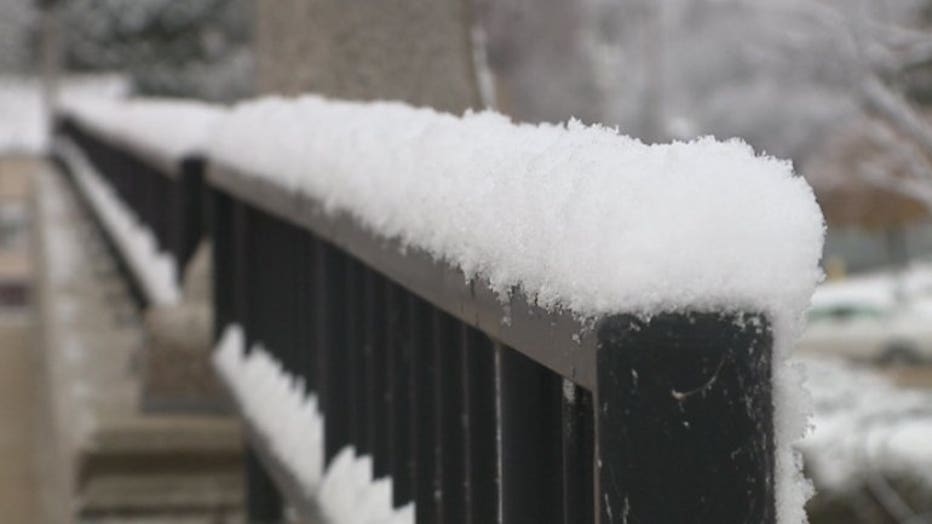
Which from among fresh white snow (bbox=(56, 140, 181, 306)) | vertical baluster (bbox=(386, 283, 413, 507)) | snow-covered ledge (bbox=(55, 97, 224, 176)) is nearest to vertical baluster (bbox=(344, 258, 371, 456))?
vertical baluster (bbox=(386, 283, 413, 507))

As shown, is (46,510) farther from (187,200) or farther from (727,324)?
(727,324)

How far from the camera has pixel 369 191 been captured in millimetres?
2301

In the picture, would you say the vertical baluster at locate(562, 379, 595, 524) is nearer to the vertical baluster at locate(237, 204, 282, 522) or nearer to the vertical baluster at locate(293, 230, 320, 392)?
the vertical baluster at locate(293, 230, 320, 392)

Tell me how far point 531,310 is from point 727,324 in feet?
1.00

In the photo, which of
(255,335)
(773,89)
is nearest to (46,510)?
(255,335)

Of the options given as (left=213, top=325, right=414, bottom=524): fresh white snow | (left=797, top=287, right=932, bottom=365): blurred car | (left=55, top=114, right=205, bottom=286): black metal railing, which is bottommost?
(left=797, top=287, right=932, bottom=365): blurred car

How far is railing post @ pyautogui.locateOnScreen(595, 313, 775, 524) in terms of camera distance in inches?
47.8

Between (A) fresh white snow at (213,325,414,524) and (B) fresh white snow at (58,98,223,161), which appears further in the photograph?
(B) fresh white snow at (58,98,223,161)

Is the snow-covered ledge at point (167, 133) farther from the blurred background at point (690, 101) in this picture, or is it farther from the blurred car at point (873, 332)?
the blurred car at point (873, 332)

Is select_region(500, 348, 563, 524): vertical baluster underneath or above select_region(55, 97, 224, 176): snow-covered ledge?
underneath

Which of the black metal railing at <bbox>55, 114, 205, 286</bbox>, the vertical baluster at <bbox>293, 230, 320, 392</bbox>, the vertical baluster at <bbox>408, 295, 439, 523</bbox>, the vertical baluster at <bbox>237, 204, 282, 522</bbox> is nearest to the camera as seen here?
the vertical baluster at <bbox>408, 295, 439, 523</bbox>

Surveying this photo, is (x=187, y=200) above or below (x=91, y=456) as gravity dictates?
above

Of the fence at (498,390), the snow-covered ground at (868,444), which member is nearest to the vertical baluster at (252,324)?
the fence at (498,390)

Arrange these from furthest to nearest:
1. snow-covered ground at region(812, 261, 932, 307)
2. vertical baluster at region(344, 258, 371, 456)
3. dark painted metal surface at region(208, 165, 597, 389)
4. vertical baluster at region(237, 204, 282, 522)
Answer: snow-covered ground at region(812, 261, 932, 307)
vertical baluster at region(237, 204, 282, 522)
vertical baluster at region(344, 258, 371, 456)
dark painted metal surface at region(208, 165, 597, 389)
